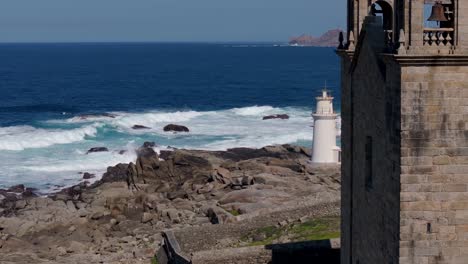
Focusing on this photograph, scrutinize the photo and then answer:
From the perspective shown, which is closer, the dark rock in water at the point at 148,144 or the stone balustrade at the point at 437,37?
the stone balustrade at the point at 437,37

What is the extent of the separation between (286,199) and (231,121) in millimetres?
38064

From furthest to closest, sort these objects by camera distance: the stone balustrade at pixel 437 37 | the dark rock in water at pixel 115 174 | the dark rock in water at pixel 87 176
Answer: the dark rock in water at pixel 87 176 < the dark rock in water at pixel 115 174 < the stone balustrade at pixel 437 37

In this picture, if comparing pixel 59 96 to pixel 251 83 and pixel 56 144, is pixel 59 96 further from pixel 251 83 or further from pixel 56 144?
pixel 56 144

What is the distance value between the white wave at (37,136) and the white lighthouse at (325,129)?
2654 cm

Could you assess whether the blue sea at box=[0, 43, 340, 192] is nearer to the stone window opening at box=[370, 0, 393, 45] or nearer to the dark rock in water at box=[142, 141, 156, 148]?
the dark rock in water at box=[142, 141, 156, 148]

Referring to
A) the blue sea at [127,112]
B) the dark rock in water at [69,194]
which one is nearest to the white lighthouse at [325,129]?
the dark rock in water at [69,194]

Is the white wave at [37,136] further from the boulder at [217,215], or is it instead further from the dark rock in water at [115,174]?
the boulder at [217,215]

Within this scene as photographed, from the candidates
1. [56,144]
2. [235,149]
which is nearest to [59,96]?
[56,144]

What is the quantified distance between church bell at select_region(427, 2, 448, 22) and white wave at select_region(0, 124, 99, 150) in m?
46.8

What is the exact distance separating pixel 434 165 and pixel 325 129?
2339 cm

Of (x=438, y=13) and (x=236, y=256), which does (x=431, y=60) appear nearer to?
(x=438, y=13)

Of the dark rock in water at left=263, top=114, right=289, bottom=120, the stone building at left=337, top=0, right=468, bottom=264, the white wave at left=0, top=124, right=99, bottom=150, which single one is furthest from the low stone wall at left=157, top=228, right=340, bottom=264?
the dark rock in water at left=263, top=114, right=289, bottom=120

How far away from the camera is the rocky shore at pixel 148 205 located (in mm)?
26719

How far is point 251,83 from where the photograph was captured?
117 meters
